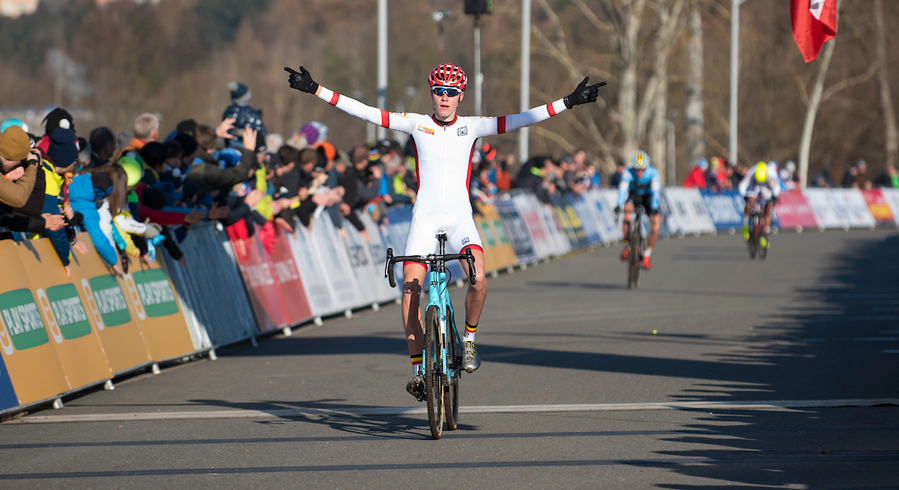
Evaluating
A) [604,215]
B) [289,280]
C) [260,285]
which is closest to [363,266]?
[289,280]

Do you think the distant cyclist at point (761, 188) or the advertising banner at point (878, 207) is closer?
the distant cyclist at point (761, 188)

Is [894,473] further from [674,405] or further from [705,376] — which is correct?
[705,376]

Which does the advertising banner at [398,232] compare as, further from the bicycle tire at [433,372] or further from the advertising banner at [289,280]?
the bicycle tire at [433,372]

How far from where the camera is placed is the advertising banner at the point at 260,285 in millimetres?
13172

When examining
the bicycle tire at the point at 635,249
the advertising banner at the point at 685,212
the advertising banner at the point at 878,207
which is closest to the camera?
the bicycle tire at the point at 635,249

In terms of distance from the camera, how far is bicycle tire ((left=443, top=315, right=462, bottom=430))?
7801mm

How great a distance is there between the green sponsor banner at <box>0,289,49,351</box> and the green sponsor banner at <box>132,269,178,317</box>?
5.87 ft

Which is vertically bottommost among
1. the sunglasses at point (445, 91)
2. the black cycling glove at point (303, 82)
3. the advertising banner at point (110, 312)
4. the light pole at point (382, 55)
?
the advertising banner at point (110, 312)

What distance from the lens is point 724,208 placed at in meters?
40.9

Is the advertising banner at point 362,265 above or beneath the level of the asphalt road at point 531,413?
above

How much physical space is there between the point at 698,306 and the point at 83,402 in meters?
8.79

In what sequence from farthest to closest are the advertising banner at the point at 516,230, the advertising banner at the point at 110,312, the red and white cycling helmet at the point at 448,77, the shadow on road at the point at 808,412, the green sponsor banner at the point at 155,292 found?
the advertising banner at the point at 516,230, the green sponsor banner at the point at 155,292, the advertising banner at the point at 110,312, the red and white cycling helmet at the point at 448,77, the shadow on road at the point at 808,412

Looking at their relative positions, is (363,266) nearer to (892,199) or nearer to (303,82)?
(303,82)

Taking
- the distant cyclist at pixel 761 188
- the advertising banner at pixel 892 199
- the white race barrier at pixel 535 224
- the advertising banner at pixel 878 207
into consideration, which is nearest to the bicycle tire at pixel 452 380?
the white race barrier at pixel 535 224
